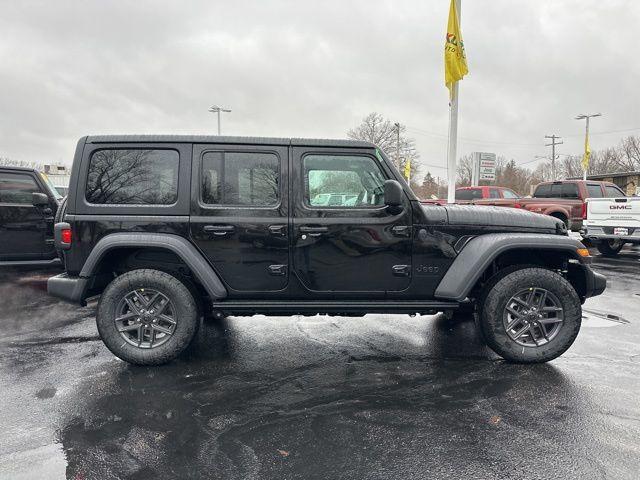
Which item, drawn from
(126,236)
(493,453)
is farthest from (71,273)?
(493,453)

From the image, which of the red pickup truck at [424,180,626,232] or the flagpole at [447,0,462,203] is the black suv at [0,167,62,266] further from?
the red pickup truck at [424,180,626,232]

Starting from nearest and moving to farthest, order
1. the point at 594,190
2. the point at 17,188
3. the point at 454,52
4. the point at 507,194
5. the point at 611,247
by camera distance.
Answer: the point at 17,188 → the point at 454,52 → the point at 611,247 → the point at 594,190 → the point at 507,194

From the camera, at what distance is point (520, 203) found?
1297 centimetres

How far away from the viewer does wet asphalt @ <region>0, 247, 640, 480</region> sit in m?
2.38

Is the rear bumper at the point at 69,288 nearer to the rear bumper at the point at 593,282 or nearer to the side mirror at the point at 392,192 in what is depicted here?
the side mirror at the point at 392,192

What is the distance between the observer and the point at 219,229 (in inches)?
144

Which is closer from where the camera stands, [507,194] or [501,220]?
[501,220]

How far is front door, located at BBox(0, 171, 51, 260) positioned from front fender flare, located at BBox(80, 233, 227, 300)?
15.4 ft

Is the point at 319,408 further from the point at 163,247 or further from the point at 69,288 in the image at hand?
the point at 69,288

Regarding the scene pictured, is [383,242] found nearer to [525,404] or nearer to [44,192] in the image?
[525,404]

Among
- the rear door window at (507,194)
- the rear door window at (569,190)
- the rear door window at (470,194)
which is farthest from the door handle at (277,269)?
the rear door window at (507,194)

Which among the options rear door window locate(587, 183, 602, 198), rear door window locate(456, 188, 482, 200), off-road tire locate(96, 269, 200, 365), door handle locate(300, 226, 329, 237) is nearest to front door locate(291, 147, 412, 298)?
door handle locate(300, 226, 329, 237)

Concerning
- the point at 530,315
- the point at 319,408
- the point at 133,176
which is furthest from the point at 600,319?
the point at 133,176

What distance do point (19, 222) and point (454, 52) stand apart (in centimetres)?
942
